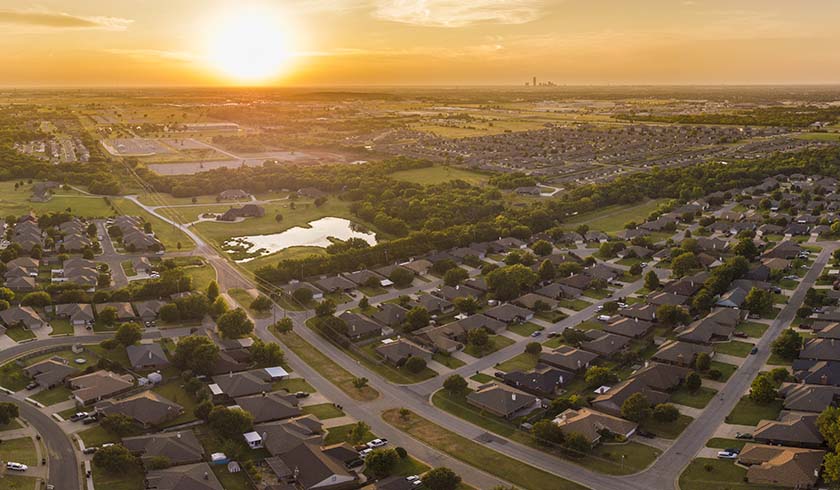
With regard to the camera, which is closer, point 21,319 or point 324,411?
point 324,411

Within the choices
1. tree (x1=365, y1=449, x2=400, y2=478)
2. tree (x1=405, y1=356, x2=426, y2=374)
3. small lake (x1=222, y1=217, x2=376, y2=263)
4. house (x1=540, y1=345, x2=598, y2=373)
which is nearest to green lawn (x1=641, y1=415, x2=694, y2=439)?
house (x1=540, y1=345, x2=598, y2=373)

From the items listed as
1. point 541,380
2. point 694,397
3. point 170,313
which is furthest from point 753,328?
point 170,313

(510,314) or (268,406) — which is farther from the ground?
(510,314)

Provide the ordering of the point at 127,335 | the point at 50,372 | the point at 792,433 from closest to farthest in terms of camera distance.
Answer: the point at 792,433 < the point at 50,372 < the point at 127,335

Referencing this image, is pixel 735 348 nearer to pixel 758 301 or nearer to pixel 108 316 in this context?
pixel 758 301

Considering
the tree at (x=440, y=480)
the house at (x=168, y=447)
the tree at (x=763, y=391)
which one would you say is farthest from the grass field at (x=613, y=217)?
the house at (x=168, y=447)

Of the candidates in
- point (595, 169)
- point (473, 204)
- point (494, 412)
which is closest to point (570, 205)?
point (473, 204)

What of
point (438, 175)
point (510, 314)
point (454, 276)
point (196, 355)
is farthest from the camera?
point (438, 175)

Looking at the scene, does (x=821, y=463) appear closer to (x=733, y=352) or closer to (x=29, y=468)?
(x=733, y=352)
